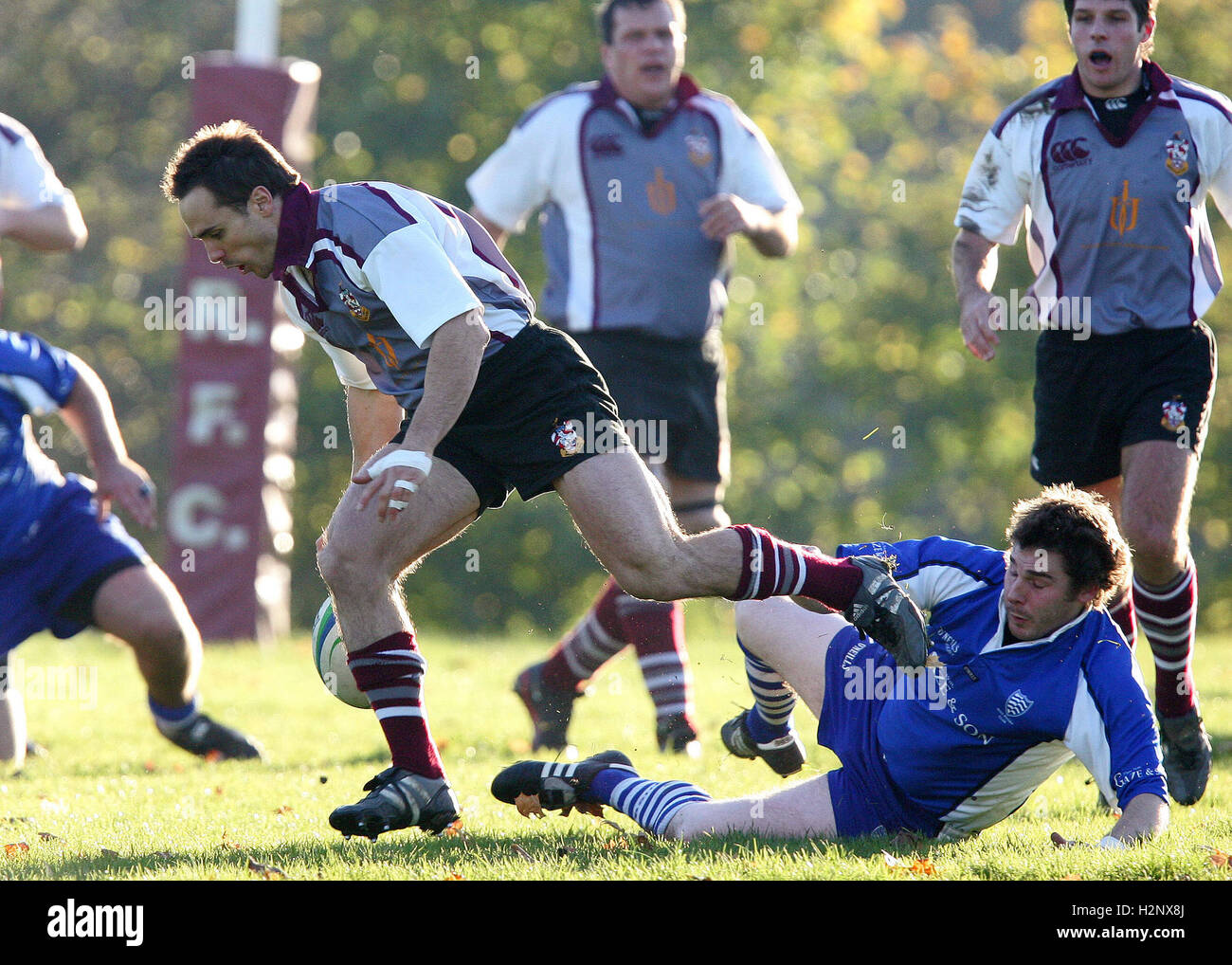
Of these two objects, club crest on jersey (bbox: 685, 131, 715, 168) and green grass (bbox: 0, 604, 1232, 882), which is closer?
green grass (bbox: 0, 604, 1232, 882)

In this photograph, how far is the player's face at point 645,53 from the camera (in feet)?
21.7

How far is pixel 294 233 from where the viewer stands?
14.0 ft

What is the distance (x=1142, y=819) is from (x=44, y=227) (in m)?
4.23

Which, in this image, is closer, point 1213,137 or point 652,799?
point 652,799

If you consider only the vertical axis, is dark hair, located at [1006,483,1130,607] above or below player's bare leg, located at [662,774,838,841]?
above

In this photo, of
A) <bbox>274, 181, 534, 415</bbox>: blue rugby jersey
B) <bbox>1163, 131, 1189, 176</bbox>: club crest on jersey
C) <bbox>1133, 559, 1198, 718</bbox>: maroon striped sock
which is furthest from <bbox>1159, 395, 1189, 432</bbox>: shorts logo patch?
<bbox>274, 181, 534, 415</bbox>: blue rugby jersey

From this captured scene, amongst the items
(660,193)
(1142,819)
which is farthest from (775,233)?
(1142,819)

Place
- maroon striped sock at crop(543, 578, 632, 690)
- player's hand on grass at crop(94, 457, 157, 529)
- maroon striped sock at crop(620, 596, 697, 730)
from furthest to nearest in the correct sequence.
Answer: maroon striped sock at crop(543, 578, 632, 690) → maroon striped sock at crop(620, 596, 697, 730) → player's hand on grass at crop(94, 457, 157, 529)

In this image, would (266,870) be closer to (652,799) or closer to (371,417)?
(652,799)

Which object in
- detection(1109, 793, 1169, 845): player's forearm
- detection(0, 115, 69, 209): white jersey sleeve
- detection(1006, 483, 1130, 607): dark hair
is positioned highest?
detection(0, 115, 69, 209): white jersey sleeve

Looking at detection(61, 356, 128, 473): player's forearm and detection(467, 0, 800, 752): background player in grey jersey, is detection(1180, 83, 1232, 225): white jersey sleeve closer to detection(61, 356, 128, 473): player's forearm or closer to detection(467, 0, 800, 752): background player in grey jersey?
detection(467, 0, 800, 752): background player in grey jersey

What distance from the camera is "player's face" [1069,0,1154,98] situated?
5.25 meters

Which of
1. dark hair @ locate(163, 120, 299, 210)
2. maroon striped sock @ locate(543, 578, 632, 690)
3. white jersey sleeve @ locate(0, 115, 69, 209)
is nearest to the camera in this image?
dark hair @ locate(163, 120, 299, 210)
